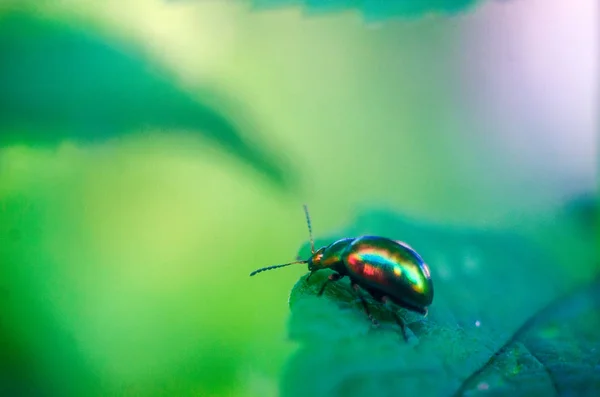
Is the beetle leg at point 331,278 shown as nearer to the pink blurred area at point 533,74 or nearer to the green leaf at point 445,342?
the green leaf at point 445,342

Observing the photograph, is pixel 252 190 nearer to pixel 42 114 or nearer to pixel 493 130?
pixel 42 114

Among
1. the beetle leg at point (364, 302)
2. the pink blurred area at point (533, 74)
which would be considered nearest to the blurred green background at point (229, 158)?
the pink blurred area at point (533, 74)

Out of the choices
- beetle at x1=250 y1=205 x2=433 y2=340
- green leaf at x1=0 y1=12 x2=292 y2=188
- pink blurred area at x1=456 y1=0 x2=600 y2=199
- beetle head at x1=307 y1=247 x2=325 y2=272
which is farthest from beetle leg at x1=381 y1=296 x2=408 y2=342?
pink blurred area at x1=456 y1=0 x2=600 y2=199

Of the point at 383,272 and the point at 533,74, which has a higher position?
the point at 533,74

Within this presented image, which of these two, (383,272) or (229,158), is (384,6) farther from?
(383,272)

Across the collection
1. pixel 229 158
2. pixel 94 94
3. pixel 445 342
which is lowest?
pixel 445 342

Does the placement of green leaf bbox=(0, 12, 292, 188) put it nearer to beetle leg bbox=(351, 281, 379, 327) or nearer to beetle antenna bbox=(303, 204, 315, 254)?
beetle antenna bbox=(303, 204, 315, 254)

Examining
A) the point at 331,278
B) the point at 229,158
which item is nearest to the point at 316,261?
the point at 331,278
